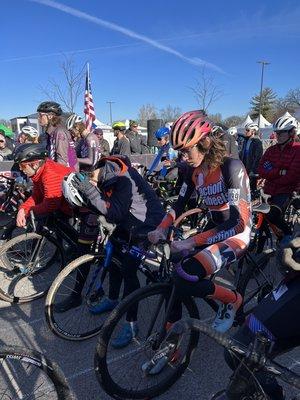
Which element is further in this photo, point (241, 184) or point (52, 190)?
point (52, 190)

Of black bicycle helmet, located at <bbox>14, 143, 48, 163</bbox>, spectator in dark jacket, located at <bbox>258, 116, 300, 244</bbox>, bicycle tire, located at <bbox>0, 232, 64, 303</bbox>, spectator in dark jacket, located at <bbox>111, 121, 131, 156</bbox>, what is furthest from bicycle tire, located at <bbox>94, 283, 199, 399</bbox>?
spectator in dark jacket, located at <bbox>111, 121, 131, 156</bbox>

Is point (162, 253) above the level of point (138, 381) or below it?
above

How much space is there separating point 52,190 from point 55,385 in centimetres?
241

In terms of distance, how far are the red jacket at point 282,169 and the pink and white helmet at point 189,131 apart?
7.92ft

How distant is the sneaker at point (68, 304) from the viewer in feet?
11.9

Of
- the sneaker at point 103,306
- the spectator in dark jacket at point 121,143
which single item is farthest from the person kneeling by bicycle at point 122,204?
the spectator in dark jacket at point 121,143

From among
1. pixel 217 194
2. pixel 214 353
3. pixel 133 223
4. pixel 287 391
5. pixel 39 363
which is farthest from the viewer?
pixel 133 223

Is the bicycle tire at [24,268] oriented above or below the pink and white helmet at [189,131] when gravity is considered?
below

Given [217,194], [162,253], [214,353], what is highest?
[217,194]

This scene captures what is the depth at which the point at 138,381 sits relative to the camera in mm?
2705

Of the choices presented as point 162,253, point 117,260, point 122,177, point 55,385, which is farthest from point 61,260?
point 55,385

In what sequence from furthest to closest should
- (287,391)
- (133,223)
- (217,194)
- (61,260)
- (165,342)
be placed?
(61,260) → (133,223) → (217,194) → (287,391) → (165,342)

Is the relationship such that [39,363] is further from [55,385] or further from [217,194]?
[217,194]

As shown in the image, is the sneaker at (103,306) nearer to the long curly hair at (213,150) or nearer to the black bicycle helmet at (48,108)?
the long curly hair at (213,150)
